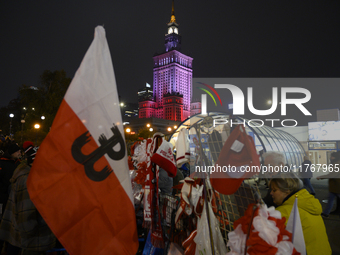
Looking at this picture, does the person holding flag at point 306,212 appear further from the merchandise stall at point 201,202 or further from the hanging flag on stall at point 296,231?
the hanging flag on stall at point 296,231

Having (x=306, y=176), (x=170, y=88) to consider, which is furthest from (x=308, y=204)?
(x=170, y=88)

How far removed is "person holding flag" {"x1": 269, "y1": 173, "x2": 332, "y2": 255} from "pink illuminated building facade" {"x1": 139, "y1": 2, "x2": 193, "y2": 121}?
344ft

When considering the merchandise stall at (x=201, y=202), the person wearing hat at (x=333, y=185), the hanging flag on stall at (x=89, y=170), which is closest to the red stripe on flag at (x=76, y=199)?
the hanging flag on stall at (x=89, y=170)

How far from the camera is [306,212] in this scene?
2.23 m

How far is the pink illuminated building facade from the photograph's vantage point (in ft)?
361

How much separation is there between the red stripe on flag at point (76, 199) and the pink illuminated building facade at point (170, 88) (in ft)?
346

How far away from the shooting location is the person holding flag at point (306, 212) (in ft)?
7.16

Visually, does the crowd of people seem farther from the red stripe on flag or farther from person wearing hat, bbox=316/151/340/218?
person wearing hat, bbox=316/151/340/218

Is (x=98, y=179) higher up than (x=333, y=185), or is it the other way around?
(x=98, y=179)

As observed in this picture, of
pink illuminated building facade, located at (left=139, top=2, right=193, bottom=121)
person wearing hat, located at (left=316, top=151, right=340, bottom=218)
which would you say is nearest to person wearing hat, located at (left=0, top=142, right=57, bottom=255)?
person wearing hat, located at (left=316, top=151, right=340, bottom=218)

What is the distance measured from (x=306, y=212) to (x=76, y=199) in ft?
7.39

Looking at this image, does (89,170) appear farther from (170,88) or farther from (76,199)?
(170,88)

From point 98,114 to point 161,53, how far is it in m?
129

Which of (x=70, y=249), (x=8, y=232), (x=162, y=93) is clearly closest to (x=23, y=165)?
(x=8, y=232)
